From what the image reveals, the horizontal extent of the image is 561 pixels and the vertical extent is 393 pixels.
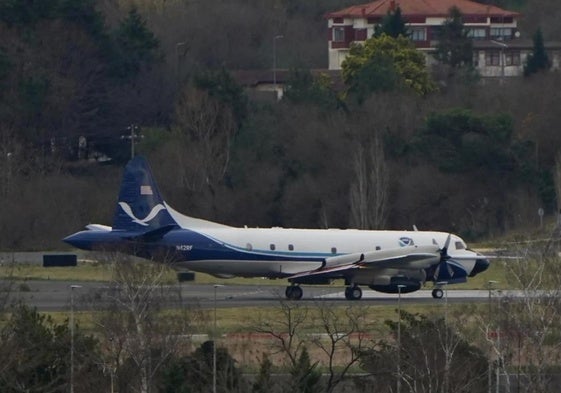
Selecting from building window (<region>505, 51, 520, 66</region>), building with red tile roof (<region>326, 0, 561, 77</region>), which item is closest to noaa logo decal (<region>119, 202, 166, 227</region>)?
building with red tile roof (<region>326, 0, 561, 77</region>)

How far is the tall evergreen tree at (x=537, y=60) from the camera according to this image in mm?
118338

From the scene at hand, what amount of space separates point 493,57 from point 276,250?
71721 mm

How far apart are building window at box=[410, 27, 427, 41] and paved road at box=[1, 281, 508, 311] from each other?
65.4 metres

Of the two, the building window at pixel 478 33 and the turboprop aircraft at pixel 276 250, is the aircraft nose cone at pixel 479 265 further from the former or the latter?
the building window at pixel 478 33

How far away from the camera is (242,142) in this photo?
97250 millimetres

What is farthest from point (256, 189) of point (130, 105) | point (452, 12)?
point (452, 12)

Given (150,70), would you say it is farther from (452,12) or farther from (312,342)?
(312,342)

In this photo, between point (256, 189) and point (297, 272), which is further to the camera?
point (256, 189)

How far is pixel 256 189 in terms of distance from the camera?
9481 cm

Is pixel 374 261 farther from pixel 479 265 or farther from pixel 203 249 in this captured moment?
pixel 203 249

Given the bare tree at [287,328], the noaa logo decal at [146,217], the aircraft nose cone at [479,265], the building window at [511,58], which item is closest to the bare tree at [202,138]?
the noaa logo decal at [146,217]

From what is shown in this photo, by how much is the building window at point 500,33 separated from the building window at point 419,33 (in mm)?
5928

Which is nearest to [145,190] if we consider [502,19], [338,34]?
[338,34]

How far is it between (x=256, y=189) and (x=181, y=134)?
496 centimetres
